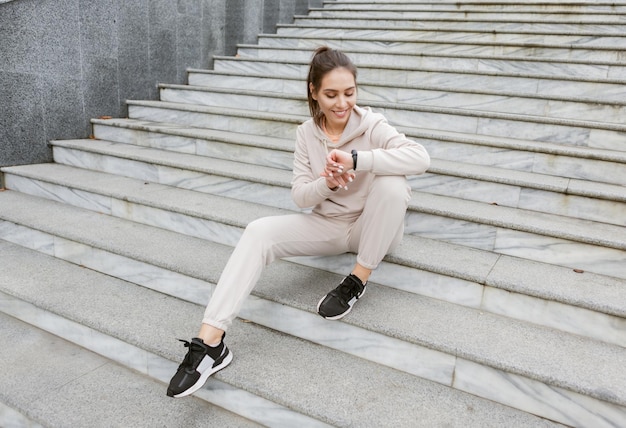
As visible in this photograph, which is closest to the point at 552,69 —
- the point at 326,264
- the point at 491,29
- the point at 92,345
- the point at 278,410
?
the point at 491,29

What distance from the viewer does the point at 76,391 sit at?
6.91ft

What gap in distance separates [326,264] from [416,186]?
89 cm

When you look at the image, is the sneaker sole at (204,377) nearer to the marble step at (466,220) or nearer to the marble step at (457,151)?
the marble step at (466,220)

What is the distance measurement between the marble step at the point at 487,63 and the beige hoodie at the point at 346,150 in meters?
1.96

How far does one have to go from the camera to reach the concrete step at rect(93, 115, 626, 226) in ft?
8.51

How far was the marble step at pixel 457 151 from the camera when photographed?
9.13 feet

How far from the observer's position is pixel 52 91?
13.3ft

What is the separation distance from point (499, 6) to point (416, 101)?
8.29 ft

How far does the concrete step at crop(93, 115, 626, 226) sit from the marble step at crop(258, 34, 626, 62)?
191cm

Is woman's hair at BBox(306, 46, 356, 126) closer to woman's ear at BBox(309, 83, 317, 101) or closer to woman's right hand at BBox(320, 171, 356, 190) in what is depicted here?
woman's ear at BBox(309, 83, 317, 101)

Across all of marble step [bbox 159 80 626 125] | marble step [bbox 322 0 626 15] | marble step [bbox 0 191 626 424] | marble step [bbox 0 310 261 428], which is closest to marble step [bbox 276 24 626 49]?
marble step [bbox 322 0 626 15]

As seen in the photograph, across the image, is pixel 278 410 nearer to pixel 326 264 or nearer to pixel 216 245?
pixel 326 264

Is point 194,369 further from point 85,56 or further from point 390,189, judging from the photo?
point 85,56

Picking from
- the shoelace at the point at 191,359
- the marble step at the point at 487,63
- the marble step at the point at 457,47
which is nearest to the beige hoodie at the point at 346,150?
the shoelace at the point at 191,359
